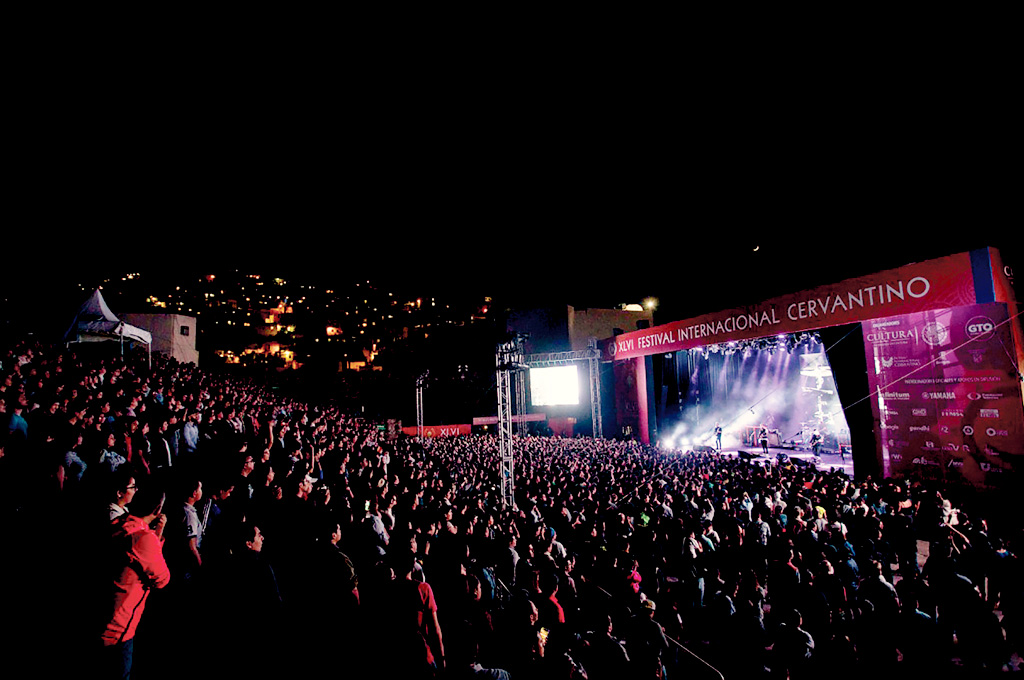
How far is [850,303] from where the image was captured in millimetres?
9508

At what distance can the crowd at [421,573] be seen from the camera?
342 centimetres

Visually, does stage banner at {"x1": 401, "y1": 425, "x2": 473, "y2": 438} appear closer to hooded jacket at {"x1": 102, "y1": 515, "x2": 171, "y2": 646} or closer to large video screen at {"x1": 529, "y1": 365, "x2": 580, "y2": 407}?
large video screen at {"x1": 529, "y1": 365, "x2": 580, "y2": 407}

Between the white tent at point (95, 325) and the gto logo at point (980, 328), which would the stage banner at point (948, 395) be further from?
the white tent at point (95, 325)

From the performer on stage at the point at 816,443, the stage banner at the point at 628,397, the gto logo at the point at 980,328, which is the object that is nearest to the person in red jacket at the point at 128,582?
the gto logo at the point at 980,328

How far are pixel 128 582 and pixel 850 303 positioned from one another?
37.8ft

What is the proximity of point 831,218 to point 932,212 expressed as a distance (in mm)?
2500

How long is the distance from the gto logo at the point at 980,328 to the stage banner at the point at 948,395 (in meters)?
0.02

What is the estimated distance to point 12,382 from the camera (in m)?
7.45

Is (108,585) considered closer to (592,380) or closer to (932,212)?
(932,212)

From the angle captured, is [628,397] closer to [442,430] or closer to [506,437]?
[442,430]

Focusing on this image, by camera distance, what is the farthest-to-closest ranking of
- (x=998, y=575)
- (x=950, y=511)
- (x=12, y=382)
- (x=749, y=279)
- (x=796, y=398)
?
(x=796, y=398)
(x=749, y=279)
(x=950, y=511)
(x=12, y=382)
(x=998, y=575)

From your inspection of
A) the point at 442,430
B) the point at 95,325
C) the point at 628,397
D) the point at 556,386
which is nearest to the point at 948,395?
the point at 628,397

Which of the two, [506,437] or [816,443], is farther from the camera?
[816,443]

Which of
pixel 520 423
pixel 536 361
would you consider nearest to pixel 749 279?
pixel 536 361
